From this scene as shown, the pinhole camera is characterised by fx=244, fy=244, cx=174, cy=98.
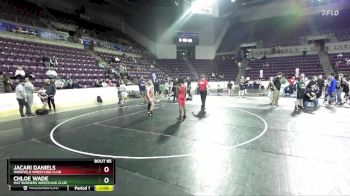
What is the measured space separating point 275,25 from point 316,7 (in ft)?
23.7

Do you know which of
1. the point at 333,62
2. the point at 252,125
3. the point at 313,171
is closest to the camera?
the point at 313,171

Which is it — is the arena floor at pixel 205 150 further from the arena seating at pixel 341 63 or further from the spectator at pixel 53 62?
the arena seating at pixel 341 63

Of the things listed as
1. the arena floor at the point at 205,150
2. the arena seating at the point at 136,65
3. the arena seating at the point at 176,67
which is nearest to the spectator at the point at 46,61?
the arena seating at the point at 136,65

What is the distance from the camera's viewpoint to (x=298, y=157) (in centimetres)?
633

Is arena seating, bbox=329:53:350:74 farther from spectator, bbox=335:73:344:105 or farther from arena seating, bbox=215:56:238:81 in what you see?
spectator, bbox=335:73:344:105

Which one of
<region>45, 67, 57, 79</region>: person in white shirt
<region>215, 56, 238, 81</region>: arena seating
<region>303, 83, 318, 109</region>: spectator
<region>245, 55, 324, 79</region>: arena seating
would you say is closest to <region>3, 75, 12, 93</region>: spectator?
<region>45, 67, 57, 79</region>: person in white shirt

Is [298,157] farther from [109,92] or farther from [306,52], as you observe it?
[306,52]

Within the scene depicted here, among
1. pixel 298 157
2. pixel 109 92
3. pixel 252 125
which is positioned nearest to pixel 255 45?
pixel 109 92

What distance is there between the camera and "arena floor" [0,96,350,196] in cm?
482

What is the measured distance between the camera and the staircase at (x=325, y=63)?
35231 millimetres

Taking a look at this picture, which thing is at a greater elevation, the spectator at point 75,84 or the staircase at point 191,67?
the staircase at point 191,67

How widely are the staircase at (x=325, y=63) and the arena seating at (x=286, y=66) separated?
54cm
